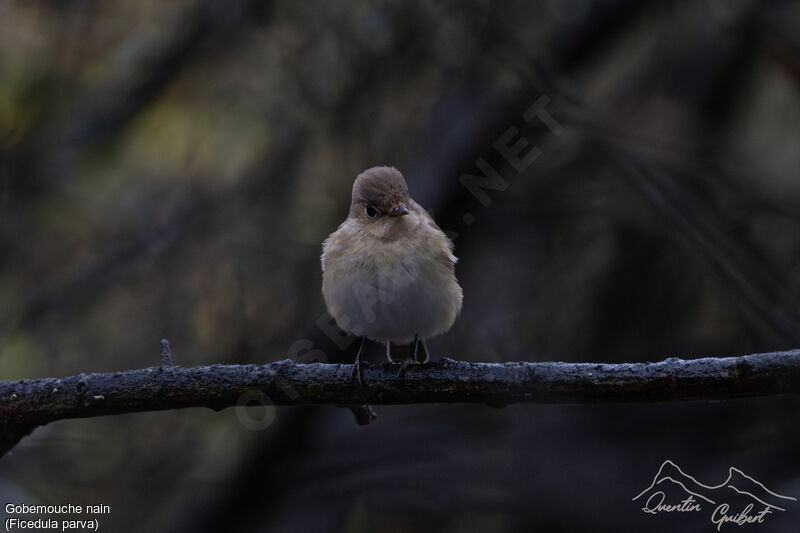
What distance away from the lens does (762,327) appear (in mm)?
6109

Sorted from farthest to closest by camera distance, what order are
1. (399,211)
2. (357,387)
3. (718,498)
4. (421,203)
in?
(421,203) → (718,498) → (399,211) → (357,387)

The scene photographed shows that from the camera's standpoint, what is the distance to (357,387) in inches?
155

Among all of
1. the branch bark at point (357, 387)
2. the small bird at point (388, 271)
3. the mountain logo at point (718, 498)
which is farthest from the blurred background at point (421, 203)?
the branch bark at point (357, 387)

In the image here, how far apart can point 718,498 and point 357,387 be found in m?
2.99

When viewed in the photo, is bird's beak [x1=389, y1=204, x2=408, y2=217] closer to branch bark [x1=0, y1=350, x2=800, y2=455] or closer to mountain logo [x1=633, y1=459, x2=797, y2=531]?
branch bark [x1=0, y1=350, x2=800, y2=455]

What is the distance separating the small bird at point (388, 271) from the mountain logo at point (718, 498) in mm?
2035

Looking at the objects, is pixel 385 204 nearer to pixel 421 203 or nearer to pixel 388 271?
pixel 388 271

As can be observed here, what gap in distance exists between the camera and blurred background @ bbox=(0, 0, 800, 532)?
20.2 feet

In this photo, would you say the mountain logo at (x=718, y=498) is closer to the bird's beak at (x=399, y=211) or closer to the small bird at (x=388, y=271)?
the small bird at (x=388, y=271)

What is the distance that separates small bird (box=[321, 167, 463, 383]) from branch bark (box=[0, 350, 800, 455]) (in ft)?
2.31

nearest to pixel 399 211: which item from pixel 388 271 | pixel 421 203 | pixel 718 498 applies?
pixel 388 271

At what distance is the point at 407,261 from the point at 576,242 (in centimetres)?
305

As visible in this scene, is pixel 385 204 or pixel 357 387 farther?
pixel 385 204

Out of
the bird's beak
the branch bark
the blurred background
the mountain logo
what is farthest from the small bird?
the mountain logo
